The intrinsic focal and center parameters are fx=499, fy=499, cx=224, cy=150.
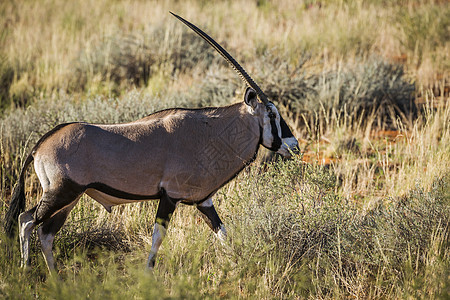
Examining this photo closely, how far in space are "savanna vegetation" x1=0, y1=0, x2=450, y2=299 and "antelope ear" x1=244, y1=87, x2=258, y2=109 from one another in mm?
659

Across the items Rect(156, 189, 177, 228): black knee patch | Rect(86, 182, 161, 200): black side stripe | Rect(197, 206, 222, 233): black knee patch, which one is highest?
Rect(86, 182, 161, 200): black side stripe

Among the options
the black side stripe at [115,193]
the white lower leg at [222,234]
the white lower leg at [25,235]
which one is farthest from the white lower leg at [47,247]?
the white lower leg at [222,234]

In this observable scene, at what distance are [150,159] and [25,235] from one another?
3.73 ft

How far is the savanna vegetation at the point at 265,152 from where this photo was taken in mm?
3838

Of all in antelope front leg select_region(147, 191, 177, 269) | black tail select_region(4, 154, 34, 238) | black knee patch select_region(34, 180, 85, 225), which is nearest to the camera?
black knee patch select_region(34, 180, 85, 225)

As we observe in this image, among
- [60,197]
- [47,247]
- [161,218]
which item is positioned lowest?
[47,247]

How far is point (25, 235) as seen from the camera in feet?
12.7

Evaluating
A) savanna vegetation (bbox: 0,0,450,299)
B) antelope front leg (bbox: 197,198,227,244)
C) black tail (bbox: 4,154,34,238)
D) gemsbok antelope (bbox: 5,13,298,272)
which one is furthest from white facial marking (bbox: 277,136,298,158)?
black tail (bbox: 4,154,34,238)

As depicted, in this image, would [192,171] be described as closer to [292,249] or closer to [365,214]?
[292,249]

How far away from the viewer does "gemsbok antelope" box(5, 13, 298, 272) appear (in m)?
3.69

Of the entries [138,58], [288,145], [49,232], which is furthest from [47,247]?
[138,58]

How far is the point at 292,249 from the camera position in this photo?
4.17 meters

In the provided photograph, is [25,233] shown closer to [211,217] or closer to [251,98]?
[211,217]

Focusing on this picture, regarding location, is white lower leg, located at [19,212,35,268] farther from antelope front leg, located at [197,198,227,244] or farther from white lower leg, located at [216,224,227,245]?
white lower leg, located at [216,224,227,245]
